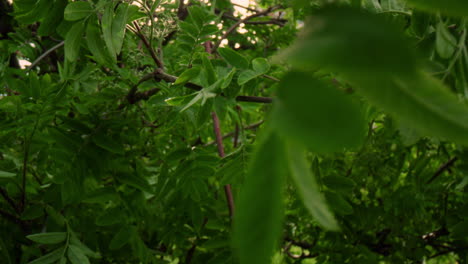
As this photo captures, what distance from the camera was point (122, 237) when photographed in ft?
3.22

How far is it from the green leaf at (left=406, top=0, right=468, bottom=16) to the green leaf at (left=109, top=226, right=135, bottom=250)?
35.4 inches

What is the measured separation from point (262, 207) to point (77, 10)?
544mm

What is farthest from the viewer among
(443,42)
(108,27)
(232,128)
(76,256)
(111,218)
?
(232,128)

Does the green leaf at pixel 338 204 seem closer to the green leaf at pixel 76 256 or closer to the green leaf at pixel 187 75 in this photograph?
the green leaf at pixel 187 75

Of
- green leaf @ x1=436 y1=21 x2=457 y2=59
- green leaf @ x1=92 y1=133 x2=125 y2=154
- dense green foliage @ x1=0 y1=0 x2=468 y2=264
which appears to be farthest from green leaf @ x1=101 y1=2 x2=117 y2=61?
green leaf @ x1=436 y1=21 x2=457 y2=59

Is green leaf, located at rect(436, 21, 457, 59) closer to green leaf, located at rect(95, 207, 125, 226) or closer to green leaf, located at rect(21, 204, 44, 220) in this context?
green leaf, located at rect(95, 207, 125, 226)

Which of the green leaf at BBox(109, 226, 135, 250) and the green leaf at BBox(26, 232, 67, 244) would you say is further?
the green leaf at BBox(109, 226, 135, 250)

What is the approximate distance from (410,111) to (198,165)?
730mm

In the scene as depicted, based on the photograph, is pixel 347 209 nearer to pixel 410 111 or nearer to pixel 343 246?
pixel 343 246

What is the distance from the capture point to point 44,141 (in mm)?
967

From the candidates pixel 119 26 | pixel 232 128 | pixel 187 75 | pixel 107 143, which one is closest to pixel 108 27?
pixel 119 26

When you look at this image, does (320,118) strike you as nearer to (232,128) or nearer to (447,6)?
(447,6)

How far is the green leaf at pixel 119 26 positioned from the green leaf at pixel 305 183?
466 mm

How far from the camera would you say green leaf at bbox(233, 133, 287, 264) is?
0.22m
